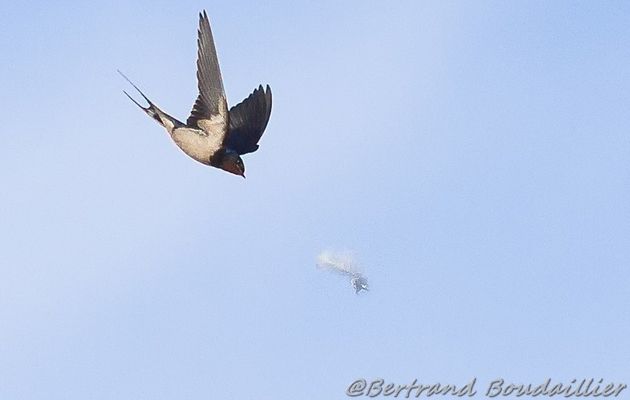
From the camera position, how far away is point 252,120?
22.0 meters

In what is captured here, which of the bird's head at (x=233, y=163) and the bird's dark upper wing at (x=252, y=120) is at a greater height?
the bird's dark upper wing at (x=252, y=120)

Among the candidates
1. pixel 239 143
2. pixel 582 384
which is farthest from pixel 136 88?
pixel 582 384

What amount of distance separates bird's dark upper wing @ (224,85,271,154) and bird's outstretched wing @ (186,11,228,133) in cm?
190

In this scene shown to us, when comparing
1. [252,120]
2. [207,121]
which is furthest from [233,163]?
[252,120]

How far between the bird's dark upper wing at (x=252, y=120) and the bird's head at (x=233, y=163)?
1774mm

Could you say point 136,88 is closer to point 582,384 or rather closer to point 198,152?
point 198,152

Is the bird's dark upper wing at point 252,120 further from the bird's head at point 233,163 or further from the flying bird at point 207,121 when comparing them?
the bird's head at point 233,163

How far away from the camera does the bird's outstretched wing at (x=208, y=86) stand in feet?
63.2

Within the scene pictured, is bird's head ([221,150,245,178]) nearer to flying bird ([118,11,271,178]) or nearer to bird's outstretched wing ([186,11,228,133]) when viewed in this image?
flying bird ([118,11,271,178])

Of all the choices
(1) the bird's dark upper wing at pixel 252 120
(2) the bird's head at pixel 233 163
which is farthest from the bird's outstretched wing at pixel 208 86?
(1) the bird's dark upper wing at pixel 252 120

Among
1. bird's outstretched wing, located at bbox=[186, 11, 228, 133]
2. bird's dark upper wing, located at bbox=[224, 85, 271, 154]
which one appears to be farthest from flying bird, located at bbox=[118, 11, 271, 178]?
bird's dark upper wing, located at bbox=[224, 85, 271, 154]

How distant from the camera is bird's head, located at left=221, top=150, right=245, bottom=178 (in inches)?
781

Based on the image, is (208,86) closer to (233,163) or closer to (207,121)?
(207,121)

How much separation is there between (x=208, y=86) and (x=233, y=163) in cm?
144
